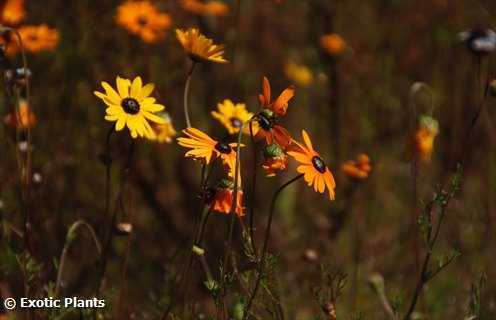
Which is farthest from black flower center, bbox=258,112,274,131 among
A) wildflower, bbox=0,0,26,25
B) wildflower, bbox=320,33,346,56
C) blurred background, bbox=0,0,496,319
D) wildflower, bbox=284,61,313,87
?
wildflower, bbox=284,61,313,87

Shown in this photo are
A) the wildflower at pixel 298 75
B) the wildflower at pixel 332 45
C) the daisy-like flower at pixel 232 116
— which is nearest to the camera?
the daisy-like flower at pixel 232 116

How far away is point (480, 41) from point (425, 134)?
1.11ft

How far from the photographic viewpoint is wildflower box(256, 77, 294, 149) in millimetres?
1315

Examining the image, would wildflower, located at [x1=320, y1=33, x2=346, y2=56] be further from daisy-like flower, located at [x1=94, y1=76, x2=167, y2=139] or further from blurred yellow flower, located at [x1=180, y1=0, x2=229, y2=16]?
daisy-like flower, located at [x1=94, y1=76, x2=167, y2=139]

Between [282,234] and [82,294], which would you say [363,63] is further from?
[82,294]

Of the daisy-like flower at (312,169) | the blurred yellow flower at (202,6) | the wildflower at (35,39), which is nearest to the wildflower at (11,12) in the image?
the wildflower at (35,39)

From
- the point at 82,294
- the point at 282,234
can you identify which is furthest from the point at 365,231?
the point at 82,294

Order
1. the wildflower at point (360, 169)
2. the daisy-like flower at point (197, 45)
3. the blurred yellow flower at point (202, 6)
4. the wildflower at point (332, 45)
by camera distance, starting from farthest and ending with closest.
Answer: the wildflower at point (332, 45) → the blurred yellow flower at point (202, 6) → the wildflower at point (360, 169) → the daisy-like flower at point (197, 45)

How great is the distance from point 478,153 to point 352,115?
788 millimetres

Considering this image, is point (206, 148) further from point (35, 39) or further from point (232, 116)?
point (35, 39)

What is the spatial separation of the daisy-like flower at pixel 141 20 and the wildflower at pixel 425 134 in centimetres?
120

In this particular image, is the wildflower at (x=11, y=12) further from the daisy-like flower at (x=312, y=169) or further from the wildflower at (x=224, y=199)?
the daisy-like flower at (x=312, y=169)

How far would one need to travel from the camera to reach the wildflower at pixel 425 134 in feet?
6.21

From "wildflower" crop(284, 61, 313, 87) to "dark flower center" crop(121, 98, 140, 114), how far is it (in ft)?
7.74
